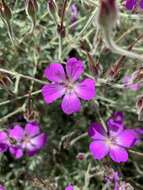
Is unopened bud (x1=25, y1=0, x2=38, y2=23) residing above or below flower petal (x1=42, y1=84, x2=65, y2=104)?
above

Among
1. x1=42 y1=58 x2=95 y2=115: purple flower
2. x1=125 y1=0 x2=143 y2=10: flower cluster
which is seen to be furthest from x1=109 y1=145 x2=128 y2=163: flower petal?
x1=125 y1=0 x2=143 y2=10: flower cluster

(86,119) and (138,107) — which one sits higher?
(138,107)

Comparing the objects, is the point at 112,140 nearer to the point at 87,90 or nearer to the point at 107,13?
the point at 87,90

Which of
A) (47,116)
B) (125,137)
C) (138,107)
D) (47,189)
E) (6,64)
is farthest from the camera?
(47,116)

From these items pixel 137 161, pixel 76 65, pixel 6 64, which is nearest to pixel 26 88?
pixel 6 64

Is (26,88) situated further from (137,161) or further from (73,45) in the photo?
(137,161)

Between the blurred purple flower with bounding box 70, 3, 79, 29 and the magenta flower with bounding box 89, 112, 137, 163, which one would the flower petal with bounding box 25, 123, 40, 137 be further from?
the blurred purple flower with bounding box 70, 3, 79, 29
